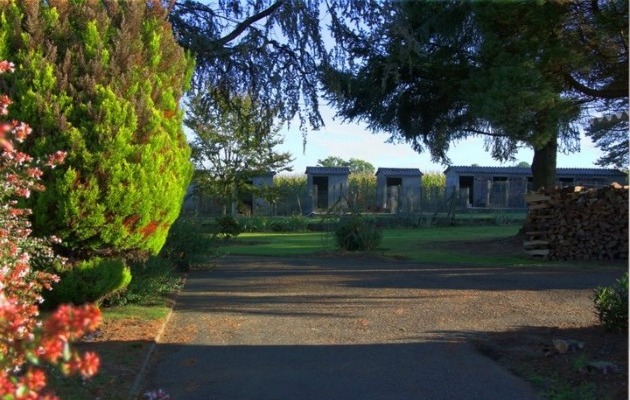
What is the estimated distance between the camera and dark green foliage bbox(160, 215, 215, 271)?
551 inches

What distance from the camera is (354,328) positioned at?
867 cm

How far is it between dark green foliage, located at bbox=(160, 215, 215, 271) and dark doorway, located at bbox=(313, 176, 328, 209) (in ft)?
89.8

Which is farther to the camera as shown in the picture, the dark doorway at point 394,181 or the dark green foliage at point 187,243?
the dark doorway at point 394,181

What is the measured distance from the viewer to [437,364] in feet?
22.1

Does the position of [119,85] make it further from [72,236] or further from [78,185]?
[72,236]

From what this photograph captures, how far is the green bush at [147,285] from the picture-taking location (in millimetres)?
9953

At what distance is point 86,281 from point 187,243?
Result: 6072mm

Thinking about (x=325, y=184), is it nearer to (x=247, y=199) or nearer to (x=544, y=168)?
(x=247, y=199)

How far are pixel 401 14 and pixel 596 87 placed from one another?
8167 mm

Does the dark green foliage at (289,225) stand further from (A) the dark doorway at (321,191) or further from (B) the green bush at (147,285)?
(B) the green bush at (147,285)

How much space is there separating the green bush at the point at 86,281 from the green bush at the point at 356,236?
11.8 metres

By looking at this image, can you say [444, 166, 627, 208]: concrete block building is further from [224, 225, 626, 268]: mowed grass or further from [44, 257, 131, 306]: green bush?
[44, 257, 131, 306]: green bush

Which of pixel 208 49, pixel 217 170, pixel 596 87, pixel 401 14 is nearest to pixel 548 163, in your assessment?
pixel 596 87

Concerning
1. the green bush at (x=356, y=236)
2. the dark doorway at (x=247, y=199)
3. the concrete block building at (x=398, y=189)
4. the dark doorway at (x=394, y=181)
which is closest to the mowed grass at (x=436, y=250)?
the green bush at (x=356, y=236)
